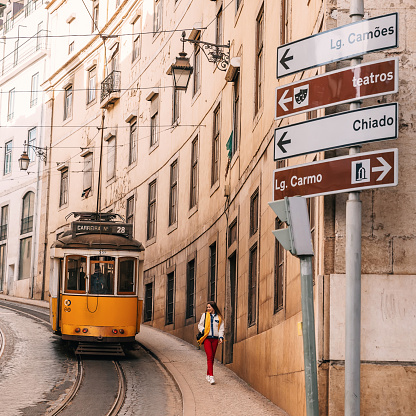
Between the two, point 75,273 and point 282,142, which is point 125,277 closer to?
point 75,273

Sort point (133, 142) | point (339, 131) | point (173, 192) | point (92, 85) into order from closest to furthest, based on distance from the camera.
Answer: point (339, 131)
point (173, 192)
point (133, 142)
point (92, 85)

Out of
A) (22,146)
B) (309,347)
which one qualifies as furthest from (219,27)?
(22,146)

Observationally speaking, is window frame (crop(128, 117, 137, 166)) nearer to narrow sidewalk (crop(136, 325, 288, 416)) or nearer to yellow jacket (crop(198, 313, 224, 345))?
narrow sidewalk (crop(136, 325, 288, 416))

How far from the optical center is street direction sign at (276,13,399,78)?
7.39 meters

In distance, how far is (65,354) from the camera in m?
18.9

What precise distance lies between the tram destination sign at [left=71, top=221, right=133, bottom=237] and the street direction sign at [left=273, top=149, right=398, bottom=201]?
435 inches

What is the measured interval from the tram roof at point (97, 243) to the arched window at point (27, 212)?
24258 mm

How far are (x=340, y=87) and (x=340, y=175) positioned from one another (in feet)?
2.69

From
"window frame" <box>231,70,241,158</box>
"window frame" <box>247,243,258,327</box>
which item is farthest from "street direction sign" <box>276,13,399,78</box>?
"window frame" <box>231,70,241,158</box>

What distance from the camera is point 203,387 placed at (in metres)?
14.6

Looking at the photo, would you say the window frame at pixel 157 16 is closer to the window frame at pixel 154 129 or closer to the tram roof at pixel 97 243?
the window frame at pixel 154 129

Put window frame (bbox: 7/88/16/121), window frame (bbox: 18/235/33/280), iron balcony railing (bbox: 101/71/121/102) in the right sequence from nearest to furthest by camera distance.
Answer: iron balcony railing (bbox: 101/71/121/102) → window frame (bbox: 18/235/33/280) → window frame (bbox: 7/88/16/121)

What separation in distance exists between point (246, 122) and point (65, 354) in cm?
659

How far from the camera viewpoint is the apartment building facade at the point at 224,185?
9.45 metres
